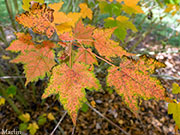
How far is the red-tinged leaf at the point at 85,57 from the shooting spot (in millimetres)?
602

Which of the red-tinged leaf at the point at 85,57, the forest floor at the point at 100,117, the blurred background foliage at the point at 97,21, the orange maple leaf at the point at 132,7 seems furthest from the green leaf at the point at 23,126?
the orange maple leaf at the point at 132,7

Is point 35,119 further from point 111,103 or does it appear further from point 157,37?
point 157,37

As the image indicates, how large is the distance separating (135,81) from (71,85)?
27 cm

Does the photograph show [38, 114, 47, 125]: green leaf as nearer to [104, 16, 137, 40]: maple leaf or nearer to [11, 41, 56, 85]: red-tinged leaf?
[11, 41, 56, 85]: red-tinged leaf

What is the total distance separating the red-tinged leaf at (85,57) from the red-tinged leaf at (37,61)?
13cm

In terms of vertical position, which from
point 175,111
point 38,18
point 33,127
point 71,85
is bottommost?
point 33,127

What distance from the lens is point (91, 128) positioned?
71.9 inches

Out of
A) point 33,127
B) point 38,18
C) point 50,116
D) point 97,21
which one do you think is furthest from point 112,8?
point 33,127

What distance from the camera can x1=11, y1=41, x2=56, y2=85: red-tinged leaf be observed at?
1.77 feet

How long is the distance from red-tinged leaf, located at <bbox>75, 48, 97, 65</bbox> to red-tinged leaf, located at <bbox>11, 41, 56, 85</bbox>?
13cm

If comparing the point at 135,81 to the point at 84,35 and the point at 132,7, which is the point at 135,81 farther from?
→ the point at 132,7

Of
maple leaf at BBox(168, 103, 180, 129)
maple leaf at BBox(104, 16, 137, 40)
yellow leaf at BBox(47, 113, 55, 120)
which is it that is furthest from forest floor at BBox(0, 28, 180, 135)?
maple leaf at BBox(168, 103, 180, 129)

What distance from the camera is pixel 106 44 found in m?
0.61

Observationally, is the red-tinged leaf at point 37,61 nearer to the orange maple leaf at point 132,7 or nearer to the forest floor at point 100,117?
the orange maple leaf at point 132,7
